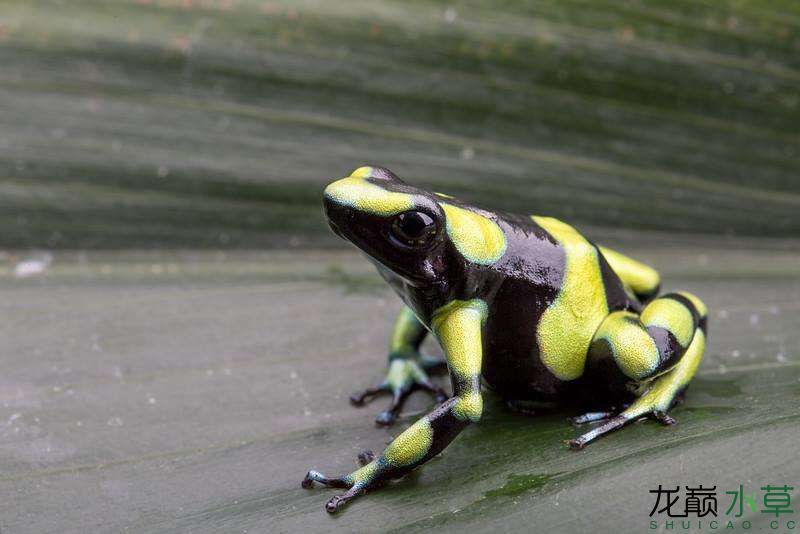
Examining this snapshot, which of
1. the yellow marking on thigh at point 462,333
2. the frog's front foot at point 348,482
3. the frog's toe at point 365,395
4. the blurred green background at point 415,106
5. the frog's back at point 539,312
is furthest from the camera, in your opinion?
the blurred green background at point 415,106

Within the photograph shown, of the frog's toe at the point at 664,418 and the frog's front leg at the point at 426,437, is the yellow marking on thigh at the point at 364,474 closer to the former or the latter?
the frog's front leg at the point at 426,437

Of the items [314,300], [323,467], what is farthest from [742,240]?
[323,467]

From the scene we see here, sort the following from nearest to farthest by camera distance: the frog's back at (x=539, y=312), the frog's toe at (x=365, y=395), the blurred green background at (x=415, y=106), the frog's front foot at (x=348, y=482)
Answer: the frog's front foot at (x=348, y=482) < the frog's back at (x=539, y=312) < the frog's toe at (x=365, y=395) < the blurred green background at (x=415, y=106)

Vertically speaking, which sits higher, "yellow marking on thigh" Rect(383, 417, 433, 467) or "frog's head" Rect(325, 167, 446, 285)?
"frog's head" Rect(325, 167, 446, 285)

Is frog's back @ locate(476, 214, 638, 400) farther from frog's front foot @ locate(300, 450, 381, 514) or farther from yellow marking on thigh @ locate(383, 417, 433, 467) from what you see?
frog's front foot @ locate(300, 450, 381, 514)

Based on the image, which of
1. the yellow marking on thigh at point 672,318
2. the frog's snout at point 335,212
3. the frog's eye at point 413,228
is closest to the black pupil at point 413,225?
the frog's eye at point 413,228

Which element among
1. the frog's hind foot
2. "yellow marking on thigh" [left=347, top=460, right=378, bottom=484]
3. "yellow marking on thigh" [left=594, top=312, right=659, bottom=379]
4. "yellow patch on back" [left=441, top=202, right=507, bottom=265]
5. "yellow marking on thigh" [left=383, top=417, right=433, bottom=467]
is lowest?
"yellow marking on thigh" [left=347, top=460, right=378, bottom=484]

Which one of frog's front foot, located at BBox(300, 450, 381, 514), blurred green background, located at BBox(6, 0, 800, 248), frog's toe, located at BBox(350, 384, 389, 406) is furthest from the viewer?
blurred green background, located at BBox(6, 0, 800, 248)

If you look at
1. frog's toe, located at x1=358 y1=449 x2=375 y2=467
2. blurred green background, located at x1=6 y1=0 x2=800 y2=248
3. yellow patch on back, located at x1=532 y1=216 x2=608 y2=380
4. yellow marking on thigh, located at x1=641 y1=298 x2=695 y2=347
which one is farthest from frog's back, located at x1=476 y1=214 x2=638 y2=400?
blurred green background, located at x1=6 y1=0 x2=800 y2=248
